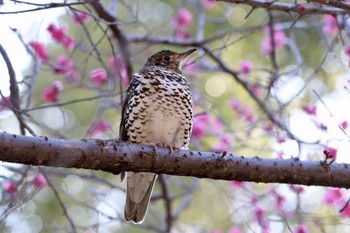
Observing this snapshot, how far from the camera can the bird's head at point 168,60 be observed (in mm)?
5305

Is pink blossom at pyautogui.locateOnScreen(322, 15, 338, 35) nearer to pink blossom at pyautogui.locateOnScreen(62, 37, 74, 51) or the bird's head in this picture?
the bird's head

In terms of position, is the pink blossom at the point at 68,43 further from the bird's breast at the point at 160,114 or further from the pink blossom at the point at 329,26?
the pink blossom at the point at 329,26

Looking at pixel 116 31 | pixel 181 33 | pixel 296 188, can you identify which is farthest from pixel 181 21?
pixel 296 188

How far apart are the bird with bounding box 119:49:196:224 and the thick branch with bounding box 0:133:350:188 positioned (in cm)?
75

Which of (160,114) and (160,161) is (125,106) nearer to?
(160,114)

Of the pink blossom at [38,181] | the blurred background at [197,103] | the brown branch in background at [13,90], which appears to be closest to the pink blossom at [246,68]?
the blurred background at [197,103]

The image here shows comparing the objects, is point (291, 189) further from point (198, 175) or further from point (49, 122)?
point (49, 122)

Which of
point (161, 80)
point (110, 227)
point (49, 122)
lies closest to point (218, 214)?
point (110, 227)

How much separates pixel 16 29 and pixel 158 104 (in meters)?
1.14

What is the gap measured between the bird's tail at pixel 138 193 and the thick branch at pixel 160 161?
3.67ft

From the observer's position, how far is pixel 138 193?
496cm

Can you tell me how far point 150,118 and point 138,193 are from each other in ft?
2.13

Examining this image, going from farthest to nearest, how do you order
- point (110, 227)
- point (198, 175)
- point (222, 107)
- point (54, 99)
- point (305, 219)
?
1. point (222, 107)
2. point (110, 227)
3. point (54, 99)
4. point (305, 219)
5. point (198, 175)

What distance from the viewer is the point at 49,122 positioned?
7438 mm
